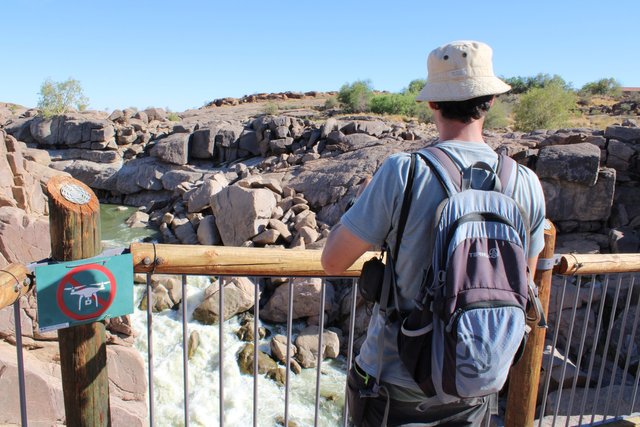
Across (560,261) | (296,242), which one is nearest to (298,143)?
(296,242)

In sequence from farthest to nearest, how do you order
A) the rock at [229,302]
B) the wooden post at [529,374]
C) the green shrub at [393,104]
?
the green shrub at [393,104] → the rock at [229,302] → the wooden post at [529,374]

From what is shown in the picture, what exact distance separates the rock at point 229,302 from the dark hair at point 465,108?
8830 mm

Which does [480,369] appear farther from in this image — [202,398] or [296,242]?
[296,242]

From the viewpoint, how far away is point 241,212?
13250 mm

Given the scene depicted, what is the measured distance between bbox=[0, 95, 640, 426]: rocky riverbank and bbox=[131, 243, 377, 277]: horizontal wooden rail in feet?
6.82

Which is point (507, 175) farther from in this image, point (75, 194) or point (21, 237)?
point (21, 237)

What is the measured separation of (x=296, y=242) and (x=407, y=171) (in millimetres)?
10763

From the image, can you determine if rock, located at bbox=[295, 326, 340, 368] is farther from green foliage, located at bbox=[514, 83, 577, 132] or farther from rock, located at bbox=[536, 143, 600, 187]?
green foliage, located at bbox=[514, 83, 577, 132]

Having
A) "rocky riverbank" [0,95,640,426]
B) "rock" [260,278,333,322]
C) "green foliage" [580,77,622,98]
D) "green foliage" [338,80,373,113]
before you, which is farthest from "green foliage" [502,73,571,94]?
"rock" [260,278,333,322]

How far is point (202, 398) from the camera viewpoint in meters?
8.07

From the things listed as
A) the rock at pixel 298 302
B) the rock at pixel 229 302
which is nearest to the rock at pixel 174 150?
the rock at pixel 229 302

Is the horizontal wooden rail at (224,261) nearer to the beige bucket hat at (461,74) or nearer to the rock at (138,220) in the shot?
the beige bucket hat at (461,74)

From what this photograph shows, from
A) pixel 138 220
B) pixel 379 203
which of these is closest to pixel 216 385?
pixel 379 203

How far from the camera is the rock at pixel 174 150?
21.8 meters
